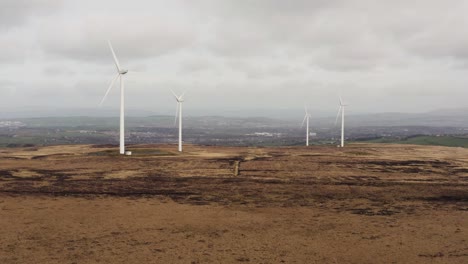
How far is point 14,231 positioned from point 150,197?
10.5 metres

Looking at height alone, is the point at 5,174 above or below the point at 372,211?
above

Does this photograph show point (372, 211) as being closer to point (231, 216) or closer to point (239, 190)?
point (231, 216)

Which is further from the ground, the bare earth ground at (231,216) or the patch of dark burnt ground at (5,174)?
the patch of dark burnt ground at (5,174)

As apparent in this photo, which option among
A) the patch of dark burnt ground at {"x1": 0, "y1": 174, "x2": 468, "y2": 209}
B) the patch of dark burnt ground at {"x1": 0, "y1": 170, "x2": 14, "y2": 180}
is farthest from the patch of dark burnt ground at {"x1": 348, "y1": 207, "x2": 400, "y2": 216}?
the patch of dark burnt ground at {"x1": 0, "y1": 170, "x2": 14, "y2": 180}

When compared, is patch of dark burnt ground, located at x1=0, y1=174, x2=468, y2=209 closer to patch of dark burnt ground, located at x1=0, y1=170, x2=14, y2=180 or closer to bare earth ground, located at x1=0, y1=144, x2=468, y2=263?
bare earth ground, located at x1=0, y1=144, x2=468, y2=263

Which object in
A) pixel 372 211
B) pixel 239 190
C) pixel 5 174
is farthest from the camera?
pixel 5 174

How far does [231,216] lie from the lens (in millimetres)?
26328

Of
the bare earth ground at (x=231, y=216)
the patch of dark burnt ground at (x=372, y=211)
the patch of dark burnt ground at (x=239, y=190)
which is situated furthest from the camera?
the patch of dark burnt ground at (x=239, y=190)

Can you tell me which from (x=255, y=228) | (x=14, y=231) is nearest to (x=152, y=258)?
(x=255, y=228)

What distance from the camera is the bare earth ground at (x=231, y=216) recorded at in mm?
19562

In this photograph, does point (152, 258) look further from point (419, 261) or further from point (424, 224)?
point (424, 224)

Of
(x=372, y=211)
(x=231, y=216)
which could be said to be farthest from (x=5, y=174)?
(x=372, y=211)

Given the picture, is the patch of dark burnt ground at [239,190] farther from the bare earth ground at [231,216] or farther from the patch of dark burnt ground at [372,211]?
the patch of dark burnt ground at [372,211]

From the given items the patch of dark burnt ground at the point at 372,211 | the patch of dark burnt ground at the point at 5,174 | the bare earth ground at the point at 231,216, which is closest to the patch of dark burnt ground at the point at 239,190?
the bare earth ground at the point at 231,216
